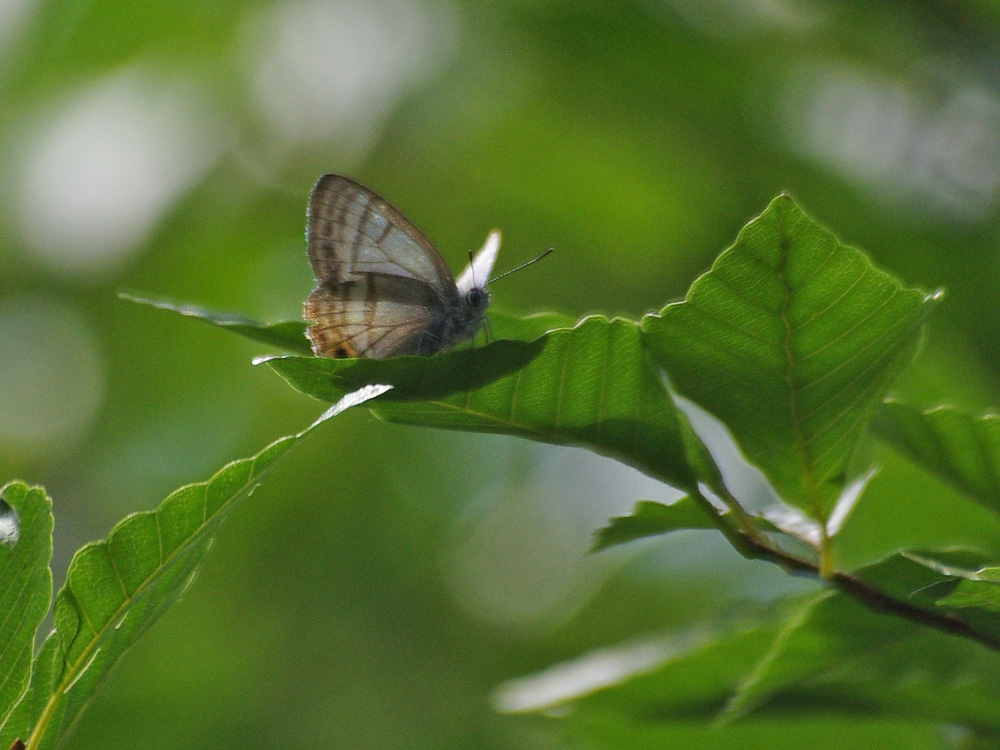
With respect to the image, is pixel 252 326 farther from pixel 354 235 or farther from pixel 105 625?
pixel 354 235

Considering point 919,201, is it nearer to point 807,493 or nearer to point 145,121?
point 807,493

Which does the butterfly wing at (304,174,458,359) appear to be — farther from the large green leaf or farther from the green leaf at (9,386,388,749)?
the large green leaf

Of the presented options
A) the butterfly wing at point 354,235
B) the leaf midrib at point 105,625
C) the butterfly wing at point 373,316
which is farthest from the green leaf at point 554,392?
the butterfly wing at point 354,235

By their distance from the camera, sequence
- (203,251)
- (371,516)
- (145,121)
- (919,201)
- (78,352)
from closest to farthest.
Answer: (919,201) < (145,121) < (203,251) < (78,352) < (371,516)

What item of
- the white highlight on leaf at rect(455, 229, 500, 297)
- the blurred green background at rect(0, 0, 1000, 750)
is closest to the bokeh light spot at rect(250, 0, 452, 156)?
the blurred green background at rect(0, 0, 1000, 750)

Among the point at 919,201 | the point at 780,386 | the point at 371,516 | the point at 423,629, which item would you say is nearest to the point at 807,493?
the point at 780,386

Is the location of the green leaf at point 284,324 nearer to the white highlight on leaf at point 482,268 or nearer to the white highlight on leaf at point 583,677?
the white highlight on leaf at point 482,268

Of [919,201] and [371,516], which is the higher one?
[919,201]

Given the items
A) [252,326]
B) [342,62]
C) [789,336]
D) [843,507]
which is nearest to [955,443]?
[843,507]
